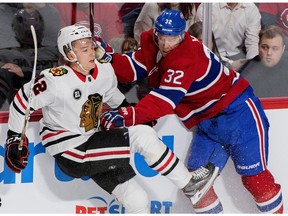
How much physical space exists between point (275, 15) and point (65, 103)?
3.99 ft

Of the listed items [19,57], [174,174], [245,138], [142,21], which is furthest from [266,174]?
[19,57]

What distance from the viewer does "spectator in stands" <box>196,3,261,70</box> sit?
472cm

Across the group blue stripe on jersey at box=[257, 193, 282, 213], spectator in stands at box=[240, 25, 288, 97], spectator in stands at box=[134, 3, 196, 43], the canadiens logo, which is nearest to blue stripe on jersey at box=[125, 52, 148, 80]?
spectator in stands at box=[134, 3, 196, 43]

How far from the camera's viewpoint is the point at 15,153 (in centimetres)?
430

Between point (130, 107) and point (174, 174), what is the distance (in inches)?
14.6

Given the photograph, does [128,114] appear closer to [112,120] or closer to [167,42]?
[112,120]

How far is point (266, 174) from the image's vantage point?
15.1ft

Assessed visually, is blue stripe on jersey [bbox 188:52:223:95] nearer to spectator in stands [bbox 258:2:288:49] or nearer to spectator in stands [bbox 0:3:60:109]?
spectator in stands [bbox 258:2:288:49]

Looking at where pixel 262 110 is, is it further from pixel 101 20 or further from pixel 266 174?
pixel 101 20

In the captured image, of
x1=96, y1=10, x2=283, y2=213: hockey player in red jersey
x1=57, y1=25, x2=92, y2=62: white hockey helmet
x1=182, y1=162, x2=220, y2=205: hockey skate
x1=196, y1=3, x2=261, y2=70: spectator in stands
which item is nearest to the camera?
x1=57, y1=25, x2=92, y2=62: white hockey helmet

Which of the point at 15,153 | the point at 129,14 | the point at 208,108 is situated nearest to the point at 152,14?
the point at 129,14

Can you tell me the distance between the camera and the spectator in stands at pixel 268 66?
4.76 meters

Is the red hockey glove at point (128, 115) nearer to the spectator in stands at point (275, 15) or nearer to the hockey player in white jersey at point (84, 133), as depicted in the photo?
the hockey player in white jersey at point (84, 133)

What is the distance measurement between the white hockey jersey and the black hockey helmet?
28 centimetres
